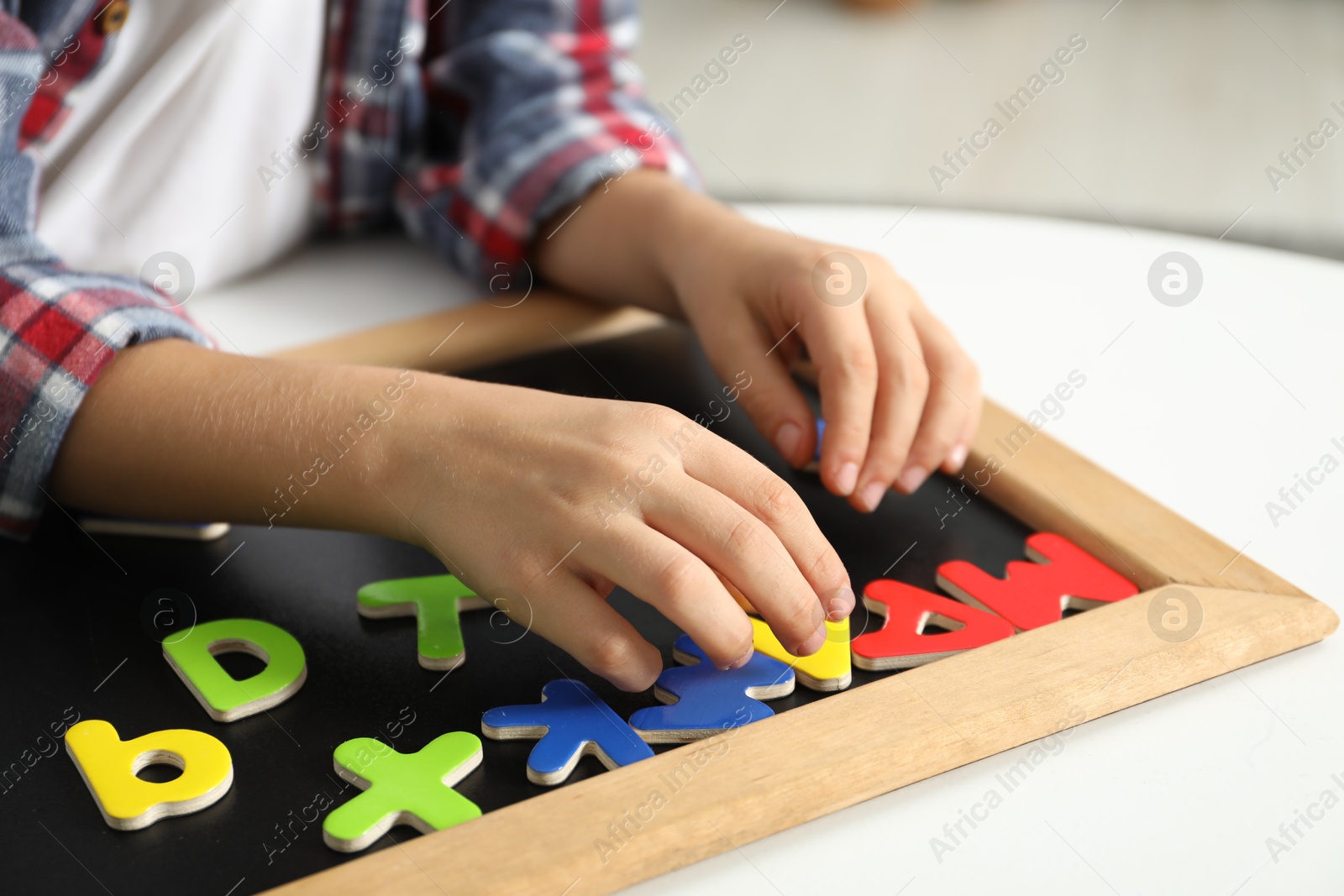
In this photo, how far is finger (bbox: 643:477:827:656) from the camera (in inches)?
16.8

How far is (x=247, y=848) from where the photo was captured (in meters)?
0.37

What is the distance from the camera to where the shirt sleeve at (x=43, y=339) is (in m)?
0.52

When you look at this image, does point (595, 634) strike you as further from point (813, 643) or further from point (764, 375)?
point (764, 375)

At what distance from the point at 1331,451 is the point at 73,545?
0.64m

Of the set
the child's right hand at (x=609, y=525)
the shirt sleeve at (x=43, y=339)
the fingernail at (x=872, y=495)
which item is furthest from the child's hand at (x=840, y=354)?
the shirt sleeve at (x=43, y=339)

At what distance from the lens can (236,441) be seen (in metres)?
0.51

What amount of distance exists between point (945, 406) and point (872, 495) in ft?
0.23

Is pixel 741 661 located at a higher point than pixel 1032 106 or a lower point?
lower

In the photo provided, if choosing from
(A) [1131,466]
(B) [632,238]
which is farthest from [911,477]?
(B) [632,238]

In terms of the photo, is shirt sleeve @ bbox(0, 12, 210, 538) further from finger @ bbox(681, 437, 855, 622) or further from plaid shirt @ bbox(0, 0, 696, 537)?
finger @ bbox(681, 437, 855, 622)

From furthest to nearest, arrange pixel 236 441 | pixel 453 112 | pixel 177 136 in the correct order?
pixel 453 112 < pixel 177 136 < pixel 236 441

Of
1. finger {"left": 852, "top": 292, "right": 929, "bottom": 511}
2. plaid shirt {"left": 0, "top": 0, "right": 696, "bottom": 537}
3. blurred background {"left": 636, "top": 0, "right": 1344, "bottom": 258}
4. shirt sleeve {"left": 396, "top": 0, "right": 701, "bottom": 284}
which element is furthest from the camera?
blurred background {"left": 636, "top": 0, "right": 1344, "bottom": 258}

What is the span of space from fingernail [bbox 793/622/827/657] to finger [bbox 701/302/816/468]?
0.17 m

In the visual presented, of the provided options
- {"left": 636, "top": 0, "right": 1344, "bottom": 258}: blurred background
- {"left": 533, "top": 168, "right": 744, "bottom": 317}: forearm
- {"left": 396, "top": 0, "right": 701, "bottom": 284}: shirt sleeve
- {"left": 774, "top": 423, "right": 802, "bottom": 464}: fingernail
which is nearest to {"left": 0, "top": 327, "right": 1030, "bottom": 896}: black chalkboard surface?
{"left": 774, "top": 423, "right": 802, "bottom": 464}: fingernail
